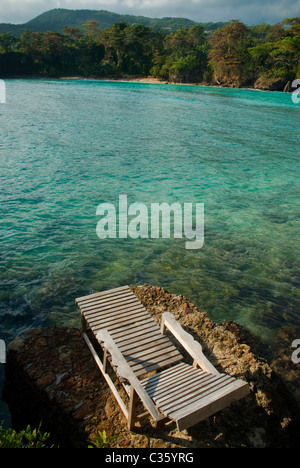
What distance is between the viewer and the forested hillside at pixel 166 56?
82.4 m

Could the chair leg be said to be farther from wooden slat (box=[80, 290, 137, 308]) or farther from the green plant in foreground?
wooden slat (box=[80, 290, 137, 308])

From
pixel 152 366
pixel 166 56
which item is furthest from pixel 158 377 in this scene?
pixel 166 56

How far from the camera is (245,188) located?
53.3ft

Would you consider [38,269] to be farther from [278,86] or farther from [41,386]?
[278,86]

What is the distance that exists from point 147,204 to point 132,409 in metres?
9.83

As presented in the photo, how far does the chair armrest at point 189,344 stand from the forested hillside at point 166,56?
86107 mm

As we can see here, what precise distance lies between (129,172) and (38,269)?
964 centimetres

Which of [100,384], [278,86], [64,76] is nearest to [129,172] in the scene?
[100,384]

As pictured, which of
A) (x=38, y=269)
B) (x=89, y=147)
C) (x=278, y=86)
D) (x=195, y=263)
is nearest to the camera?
(x=38, y=269)

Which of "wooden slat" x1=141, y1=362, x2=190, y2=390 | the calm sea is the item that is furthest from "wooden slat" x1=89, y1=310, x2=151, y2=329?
the calm sea

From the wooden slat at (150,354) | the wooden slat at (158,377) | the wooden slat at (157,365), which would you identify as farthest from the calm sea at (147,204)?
the wooden slat at (158,377)

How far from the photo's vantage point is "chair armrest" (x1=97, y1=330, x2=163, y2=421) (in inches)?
162

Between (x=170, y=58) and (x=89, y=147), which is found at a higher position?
(x=170, y=58)

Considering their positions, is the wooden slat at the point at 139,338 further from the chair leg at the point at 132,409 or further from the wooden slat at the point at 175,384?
the chair leg at the point at 132,409
